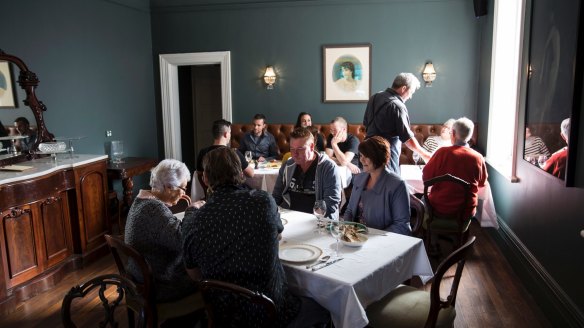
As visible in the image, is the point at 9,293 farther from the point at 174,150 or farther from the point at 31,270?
the point at 174,150

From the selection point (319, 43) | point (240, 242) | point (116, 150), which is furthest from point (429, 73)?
point (240, 242)

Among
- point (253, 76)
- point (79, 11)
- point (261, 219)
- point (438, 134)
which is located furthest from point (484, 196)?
point (79, 11)

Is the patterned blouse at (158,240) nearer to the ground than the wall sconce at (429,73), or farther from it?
nearer to the ground

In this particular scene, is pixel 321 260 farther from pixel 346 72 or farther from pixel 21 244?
pixel 346 72

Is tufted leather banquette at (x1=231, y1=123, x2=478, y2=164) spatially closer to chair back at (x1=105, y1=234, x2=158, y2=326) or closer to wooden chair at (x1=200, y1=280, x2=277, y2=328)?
chair back at (x1=105, y1=234, x2=158, y2=326)

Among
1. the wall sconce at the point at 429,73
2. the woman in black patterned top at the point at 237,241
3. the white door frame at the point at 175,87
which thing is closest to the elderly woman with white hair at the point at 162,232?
the woman in black patterned top at the point at 237,241

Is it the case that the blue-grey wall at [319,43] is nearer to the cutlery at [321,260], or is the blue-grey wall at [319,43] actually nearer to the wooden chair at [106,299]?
the cutlery at [321,260]

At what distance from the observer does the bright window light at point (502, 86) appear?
467cm

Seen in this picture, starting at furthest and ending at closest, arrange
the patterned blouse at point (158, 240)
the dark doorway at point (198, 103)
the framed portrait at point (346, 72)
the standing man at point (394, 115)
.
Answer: the dark doorway at point (198, 103)
the framed portrait at point (346, 72)
the standing man at point (394, 115)
the patterned blouse at point (158, 240)

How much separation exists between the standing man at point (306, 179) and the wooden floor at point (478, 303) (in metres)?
1.13

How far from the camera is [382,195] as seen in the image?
2.62 metres

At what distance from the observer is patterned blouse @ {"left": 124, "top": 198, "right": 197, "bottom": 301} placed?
2152 mm

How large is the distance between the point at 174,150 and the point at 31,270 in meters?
3.40

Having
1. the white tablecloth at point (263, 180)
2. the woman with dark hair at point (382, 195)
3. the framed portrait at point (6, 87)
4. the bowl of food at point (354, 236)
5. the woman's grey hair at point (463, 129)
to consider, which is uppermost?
the framed portrait at point (6, 87)
